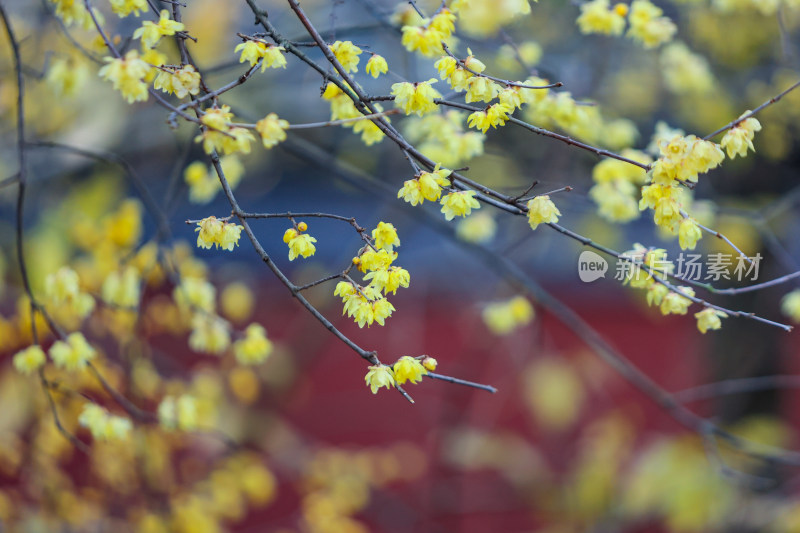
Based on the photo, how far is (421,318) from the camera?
14.9 feet

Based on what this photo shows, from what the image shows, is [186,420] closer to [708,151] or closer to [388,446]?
[708,151]

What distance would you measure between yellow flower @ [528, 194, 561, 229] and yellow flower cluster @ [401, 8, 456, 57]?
353 millimetres

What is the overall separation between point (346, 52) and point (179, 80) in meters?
0.34

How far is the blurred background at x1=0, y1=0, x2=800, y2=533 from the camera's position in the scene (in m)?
2.68

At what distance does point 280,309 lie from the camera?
15.4 feet

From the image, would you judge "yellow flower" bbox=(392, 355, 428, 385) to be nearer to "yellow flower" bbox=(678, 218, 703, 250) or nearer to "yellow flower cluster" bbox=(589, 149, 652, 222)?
"yellow flower" bbox=(678, 218, 703, 250)

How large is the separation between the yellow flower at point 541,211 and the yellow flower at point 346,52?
18.5 inches

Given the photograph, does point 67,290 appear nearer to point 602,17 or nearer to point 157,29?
point 157,29

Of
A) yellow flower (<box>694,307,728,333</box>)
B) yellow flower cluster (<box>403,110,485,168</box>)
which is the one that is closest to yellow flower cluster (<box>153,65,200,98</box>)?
yellow flower cluster (<box>403,110,485,168</box>)

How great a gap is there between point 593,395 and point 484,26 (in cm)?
303

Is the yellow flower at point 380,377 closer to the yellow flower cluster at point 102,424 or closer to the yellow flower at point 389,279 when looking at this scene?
the yellow flower at point 389,279

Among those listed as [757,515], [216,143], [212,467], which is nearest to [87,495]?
[212,467]

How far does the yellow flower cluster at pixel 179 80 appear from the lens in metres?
1.19

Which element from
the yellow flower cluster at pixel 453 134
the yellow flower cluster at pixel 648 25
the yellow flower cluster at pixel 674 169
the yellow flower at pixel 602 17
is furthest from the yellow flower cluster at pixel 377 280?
the yellow flower cluster at pixel 648 25
